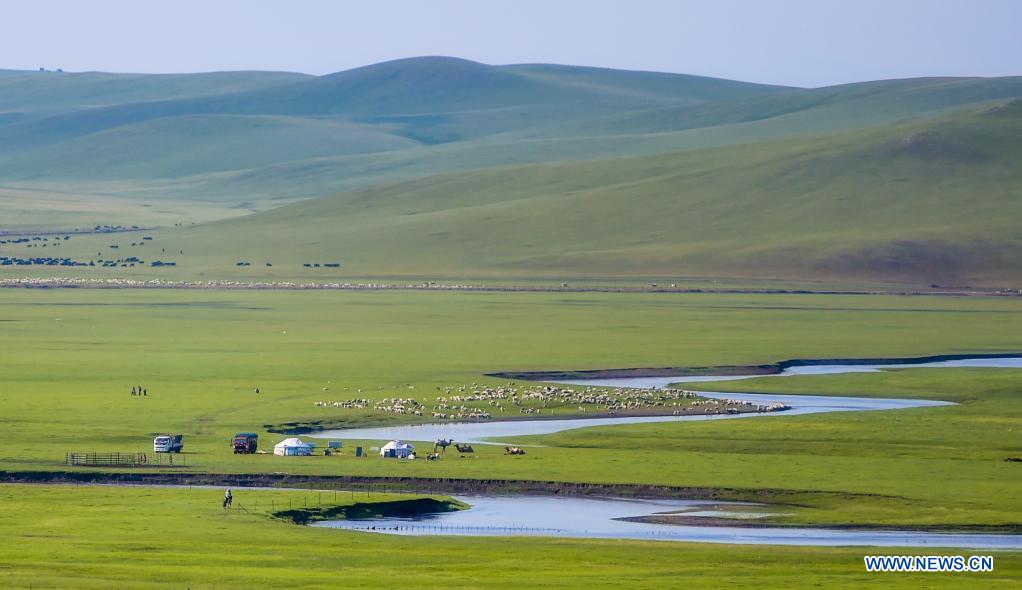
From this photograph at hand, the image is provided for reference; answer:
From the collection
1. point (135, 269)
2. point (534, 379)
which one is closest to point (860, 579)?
point (534, 379)

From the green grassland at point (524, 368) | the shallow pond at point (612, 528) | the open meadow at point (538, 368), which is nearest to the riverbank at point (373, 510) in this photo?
the shallow pond at point (612, 528)

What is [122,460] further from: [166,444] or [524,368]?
[524,368]

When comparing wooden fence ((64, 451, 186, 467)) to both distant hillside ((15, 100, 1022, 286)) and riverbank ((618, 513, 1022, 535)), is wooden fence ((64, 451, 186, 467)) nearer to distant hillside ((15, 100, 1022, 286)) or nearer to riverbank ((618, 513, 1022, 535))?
riverbank ((618, 513, 1022, 535))

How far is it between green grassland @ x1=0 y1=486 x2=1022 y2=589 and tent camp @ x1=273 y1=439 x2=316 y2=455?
787 centimetres

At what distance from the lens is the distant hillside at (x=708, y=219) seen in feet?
454

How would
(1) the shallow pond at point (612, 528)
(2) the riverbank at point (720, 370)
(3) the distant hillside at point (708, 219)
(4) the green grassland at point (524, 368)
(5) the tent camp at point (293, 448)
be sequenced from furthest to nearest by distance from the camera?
(3) the distant hillside at point (708, 219) → (2) the riverbank at point (720, 370) → (5) the tent camp at point (293, 448) → (4) the green grassland at point (524, 368) → (1) the shallow pond at point (612, 528)

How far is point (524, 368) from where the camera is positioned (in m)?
74.4

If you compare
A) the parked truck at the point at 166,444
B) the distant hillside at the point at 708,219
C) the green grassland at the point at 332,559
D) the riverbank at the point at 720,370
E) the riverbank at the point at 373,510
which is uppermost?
the distant hillside at the point at 708,219

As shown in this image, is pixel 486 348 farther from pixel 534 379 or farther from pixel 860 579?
pixel 860 579

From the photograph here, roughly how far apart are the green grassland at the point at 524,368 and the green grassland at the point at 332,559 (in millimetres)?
5912

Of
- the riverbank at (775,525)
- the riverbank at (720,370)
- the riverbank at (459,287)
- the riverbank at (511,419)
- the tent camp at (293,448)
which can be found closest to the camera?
the riverbank at (775,525)

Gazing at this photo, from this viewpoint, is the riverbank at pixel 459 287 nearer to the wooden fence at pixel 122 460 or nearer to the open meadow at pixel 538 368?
the open meadow at pixel 538 368

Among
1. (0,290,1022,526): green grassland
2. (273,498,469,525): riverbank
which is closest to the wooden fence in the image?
(0,290,1022,526): green grassland

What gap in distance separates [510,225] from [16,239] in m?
48.8
